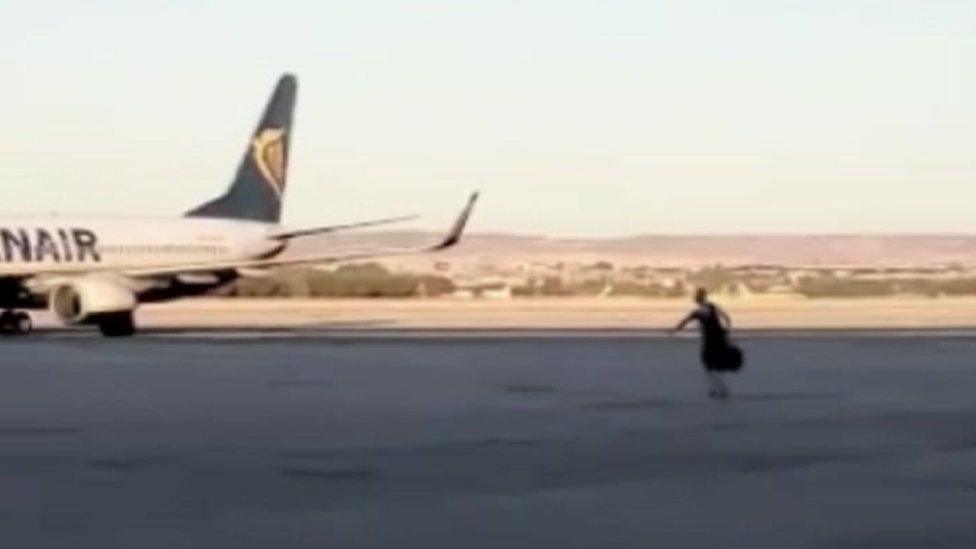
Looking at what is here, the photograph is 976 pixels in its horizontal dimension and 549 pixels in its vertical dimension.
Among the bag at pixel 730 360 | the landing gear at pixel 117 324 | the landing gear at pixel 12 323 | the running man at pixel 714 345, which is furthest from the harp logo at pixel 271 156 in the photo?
the bag at pixel 730 360

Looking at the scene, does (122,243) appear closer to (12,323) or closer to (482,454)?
(12,323)

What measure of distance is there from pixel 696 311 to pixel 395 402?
511cm

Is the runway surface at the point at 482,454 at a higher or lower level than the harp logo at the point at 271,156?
lower

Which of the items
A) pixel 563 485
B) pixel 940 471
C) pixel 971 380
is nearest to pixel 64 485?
pixel 563 485

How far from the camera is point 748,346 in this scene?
143 ft

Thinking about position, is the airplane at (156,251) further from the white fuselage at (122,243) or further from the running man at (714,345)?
the running man at (714,345)

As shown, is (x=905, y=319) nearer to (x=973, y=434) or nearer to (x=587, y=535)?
(x=973, y=434)

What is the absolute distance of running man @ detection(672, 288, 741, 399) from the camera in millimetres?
28469

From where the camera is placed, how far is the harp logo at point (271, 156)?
6059cm

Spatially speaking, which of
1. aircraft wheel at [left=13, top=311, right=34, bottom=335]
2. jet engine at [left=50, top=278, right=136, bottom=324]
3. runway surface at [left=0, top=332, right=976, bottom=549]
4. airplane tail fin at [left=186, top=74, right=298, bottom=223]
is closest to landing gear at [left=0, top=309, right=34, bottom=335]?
aircraft wheel at [left=13, top=311, right=34, bottom=335]

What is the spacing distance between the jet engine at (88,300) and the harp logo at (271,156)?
31.9 ft

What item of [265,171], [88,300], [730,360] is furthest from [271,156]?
[730,360]

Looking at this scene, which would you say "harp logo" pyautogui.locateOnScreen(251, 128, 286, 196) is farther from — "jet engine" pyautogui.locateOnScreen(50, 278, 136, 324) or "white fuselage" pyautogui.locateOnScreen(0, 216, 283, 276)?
"jet engine" pyautogui.locateOnScreen(50, 278, 136, 324)

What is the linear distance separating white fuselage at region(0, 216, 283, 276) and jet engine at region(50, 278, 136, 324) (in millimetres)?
1309
